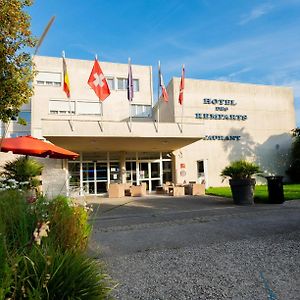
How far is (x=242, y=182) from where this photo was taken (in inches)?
476

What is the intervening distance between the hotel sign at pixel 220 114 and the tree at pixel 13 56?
19309mm

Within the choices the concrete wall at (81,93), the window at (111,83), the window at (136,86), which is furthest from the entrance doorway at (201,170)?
the window at (111,83)

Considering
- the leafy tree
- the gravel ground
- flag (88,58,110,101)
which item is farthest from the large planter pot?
the leafy tree

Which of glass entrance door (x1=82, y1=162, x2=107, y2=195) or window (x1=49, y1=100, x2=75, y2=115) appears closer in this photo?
glass entrance door (x1=82, y1=162, x2=107, y2=195)

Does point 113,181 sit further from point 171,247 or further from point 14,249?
point 14,249

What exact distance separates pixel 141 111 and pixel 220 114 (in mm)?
6875

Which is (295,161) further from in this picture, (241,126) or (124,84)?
(124,84)

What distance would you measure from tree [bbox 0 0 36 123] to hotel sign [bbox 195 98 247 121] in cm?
1931

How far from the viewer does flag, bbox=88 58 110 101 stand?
1608 centimetres

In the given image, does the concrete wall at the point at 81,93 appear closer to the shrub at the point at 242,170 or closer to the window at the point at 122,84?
the window at the point at 122,84

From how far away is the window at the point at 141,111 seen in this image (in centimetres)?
2692

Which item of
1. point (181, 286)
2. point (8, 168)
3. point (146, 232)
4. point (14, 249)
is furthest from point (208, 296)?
point (8, 168)

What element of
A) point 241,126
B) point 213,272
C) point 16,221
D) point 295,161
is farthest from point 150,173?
point 16,221

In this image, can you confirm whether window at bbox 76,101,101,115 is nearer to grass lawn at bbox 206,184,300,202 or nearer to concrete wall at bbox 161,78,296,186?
concrete wall at bbox 161,78,296,186
